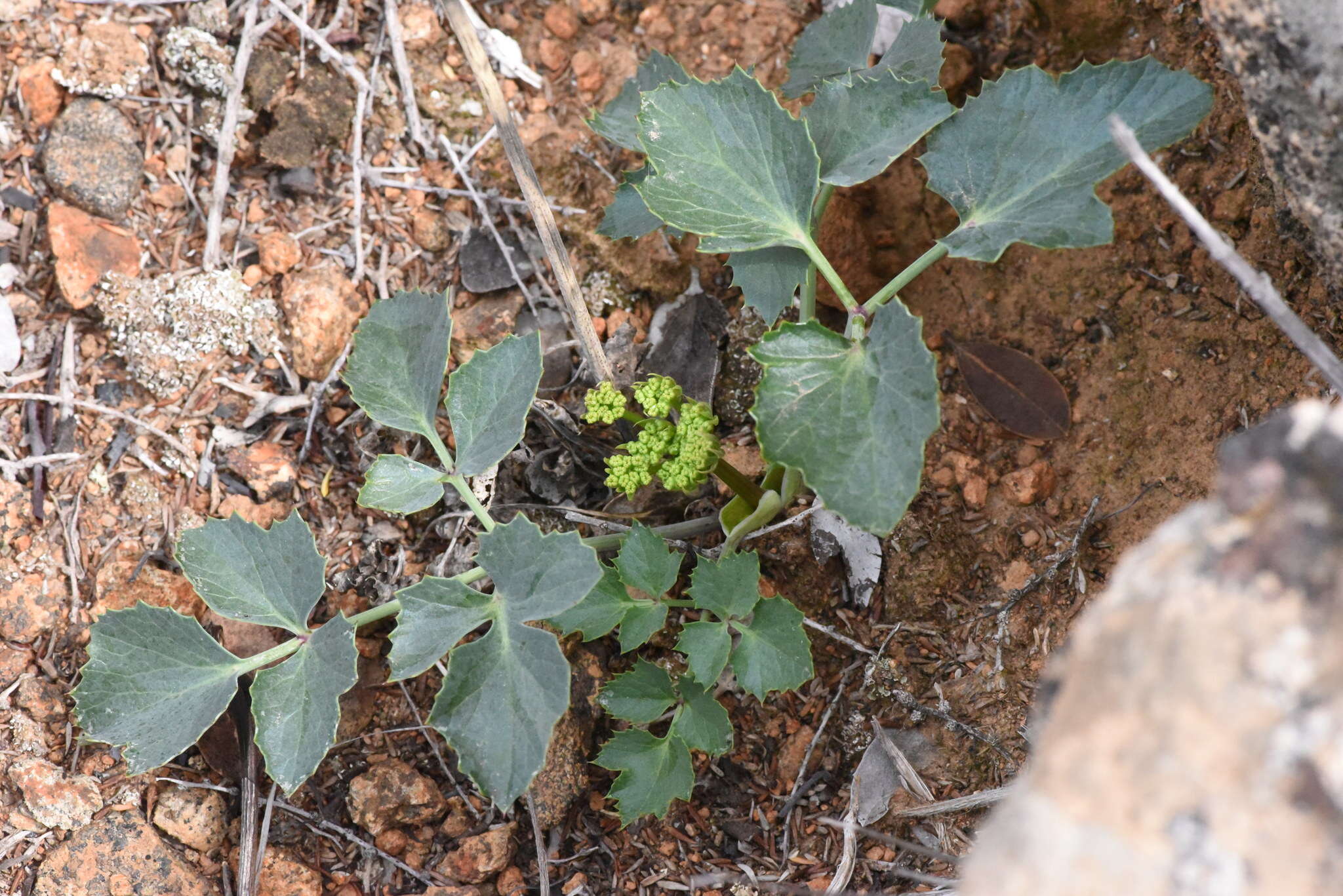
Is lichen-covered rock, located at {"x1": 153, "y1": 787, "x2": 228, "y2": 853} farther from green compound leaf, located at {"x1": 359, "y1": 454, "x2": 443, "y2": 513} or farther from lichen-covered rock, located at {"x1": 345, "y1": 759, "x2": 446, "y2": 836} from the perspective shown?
green compound leaf, located at {"x1": 359, "y1": 454, "x2": 443, "y2": 513}

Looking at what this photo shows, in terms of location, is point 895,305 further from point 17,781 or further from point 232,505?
point 17,781

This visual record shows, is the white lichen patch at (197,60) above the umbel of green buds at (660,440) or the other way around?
above

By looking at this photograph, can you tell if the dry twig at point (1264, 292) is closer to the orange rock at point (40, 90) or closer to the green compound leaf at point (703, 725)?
the green compound leaf at point (703, 725)

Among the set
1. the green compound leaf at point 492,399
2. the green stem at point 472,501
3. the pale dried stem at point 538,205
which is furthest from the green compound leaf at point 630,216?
the green stem at point 472,501

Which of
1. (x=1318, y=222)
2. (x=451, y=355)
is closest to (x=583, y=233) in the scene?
(x=451, y=355)

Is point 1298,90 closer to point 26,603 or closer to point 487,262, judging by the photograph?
point 487,262
